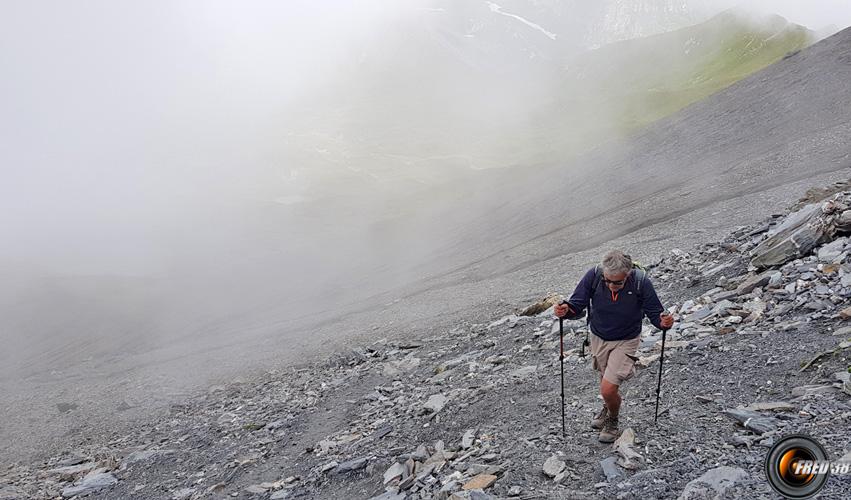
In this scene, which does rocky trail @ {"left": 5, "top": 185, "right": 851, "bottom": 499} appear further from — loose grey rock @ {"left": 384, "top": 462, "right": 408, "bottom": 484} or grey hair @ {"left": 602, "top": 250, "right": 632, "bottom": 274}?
grey hair @ {"left": 602, "top": 250, "right": 632, "bottom": 274}

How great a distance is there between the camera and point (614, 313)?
25.5ft

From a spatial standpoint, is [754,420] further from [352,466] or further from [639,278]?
[352,466]

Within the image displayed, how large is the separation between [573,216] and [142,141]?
444ft

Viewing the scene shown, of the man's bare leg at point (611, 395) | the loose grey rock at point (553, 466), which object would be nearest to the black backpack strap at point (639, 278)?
the man's bare leg at point (611, 395)

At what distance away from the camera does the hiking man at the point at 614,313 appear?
7.57m

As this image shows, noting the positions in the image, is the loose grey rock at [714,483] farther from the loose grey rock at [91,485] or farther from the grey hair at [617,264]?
the loose grey rock at [91,485]

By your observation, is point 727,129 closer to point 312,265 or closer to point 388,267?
point 388,267

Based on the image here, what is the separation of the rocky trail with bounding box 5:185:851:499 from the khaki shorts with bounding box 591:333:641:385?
2.92 ft

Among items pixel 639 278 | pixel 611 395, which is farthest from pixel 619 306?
pixel 611 395

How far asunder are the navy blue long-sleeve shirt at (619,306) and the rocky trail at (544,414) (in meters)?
1.45

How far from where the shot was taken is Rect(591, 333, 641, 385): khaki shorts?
7707mm

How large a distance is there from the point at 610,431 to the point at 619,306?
179 centimetres

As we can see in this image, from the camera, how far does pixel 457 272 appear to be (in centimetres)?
3428

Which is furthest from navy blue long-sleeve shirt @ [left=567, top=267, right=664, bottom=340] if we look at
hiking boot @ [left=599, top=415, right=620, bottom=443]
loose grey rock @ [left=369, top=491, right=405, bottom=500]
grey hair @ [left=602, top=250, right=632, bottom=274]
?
Result: loose grey rock @ [left=369, top=491, right=405, bottom=500]
